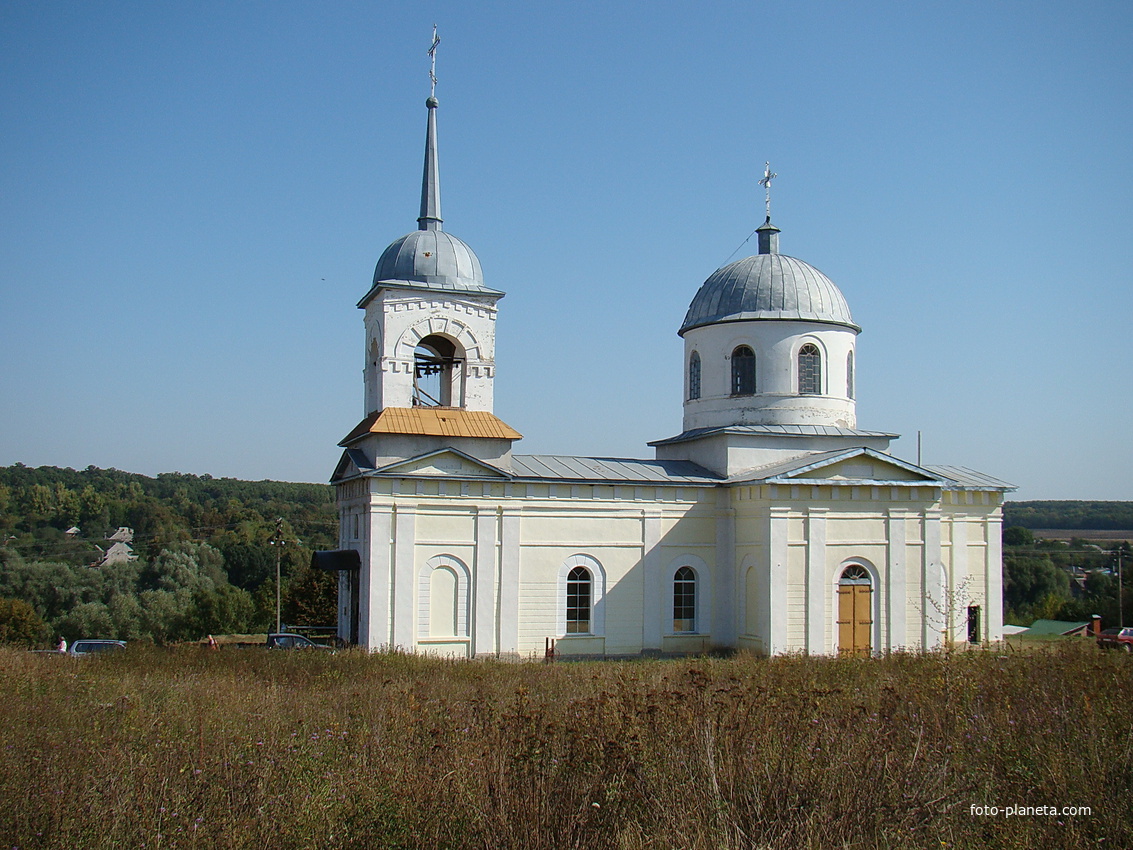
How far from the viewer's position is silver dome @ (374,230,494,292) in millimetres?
21000

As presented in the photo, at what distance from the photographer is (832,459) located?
2095cm

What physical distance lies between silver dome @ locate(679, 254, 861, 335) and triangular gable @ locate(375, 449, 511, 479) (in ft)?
25.4

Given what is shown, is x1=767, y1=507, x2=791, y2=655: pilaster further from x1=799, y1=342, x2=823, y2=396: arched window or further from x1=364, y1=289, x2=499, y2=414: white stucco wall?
x1=364, y1=289, x2=499, y2=414: white stucco wall

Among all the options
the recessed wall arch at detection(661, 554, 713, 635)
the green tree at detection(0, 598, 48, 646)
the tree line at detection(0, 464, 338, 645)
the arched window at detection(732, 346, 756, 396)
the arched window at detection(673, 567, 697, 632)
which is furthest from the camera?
the tree line at detection(0, 464, 338, 645)

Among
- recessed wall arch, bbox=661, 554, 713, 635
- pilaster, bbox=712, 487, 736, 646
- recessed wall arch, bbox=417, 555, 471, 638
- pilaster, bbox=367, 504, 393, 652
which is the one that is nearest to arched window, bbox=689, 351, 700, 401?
pilaster, bbox=712, 487, 736, 646

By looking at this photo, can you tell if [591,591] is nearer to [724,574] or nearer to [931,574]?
[724,574]

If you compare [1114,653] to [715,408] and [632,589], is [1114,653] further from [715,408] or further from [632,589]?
[715,408]

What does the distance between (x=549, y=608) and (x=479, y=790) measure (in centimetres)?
1477

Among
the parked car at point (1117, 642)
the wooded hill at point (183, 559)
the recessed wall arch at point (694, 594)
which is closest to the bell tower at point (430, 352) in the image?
the recessed wall arch at point (694, 594)

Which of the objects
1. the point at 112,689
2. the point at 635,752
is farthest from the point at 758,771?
the point at 112,689

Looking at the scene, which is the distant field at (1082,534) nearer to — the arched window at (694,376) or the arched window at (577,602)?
the arched window at (694,376)

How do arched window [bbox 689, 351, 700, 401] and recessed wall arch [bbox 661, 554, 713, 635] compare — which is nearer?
recessed wall arch [bbox 661, 554, 713, 635]

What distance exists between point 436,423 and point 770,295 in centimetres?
933

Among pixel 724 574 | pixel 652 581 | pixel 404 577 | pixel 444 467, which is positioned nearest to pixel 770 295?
pixel 724 574
